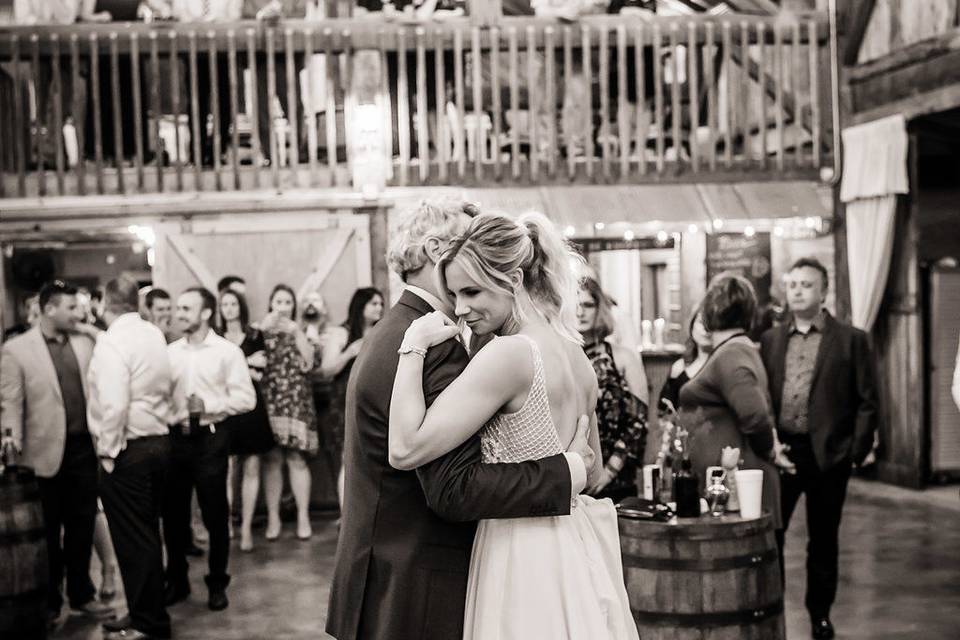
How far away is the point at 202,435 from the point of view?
631 cm

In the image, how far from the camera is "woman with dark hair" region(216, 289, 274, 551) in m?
7.50

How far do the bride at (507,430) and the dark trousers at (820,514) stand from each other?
2.64 meters

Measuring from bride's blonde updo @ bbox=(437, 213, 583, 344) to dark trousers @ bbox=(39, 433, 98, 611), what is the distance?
12.5 feet

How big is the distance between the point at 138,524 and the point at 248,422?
2167 mm

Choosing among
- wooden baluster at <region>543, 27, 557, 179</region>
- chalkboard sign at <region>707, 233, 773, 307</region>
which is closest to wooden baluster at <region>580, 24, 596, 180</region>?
wooden baluster at <region>543, 27, 557, 179</region>

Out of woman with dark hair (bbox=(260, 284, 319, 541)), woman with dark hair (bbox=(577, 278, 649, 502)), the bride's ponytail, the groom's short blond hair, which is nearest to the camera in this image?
the groom's short blond hair

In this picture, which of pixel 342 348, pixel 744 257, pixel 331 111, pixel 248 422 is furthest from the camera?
pixel 744 257

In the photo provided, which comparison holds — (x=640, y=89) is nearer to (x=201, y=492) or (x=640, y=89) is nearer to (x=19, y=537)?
(x=201, y=492)

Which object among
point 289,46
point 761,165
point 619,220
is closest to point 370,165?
point 289,46

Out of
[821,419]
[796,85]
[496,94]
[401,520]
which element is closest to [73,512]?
[821,419]

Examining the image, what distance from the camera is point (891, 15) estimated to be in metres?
9.43

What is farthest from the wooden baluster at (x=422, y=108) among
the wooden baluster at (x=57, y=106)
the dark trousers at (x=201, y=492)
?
the dark trousers at (x=201, y=492)

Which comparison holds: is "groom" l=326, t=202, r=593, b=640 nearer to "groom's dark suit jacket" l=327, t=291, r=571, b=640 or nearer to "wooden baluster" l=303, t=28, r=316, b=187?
"groom's dark suit jacket" l=327, t=291, r=571, b=640

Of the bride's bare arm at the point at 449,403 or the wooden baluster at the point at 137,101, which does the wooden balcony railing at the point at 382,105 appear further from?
the bride's bare arm at the point at 449,403
